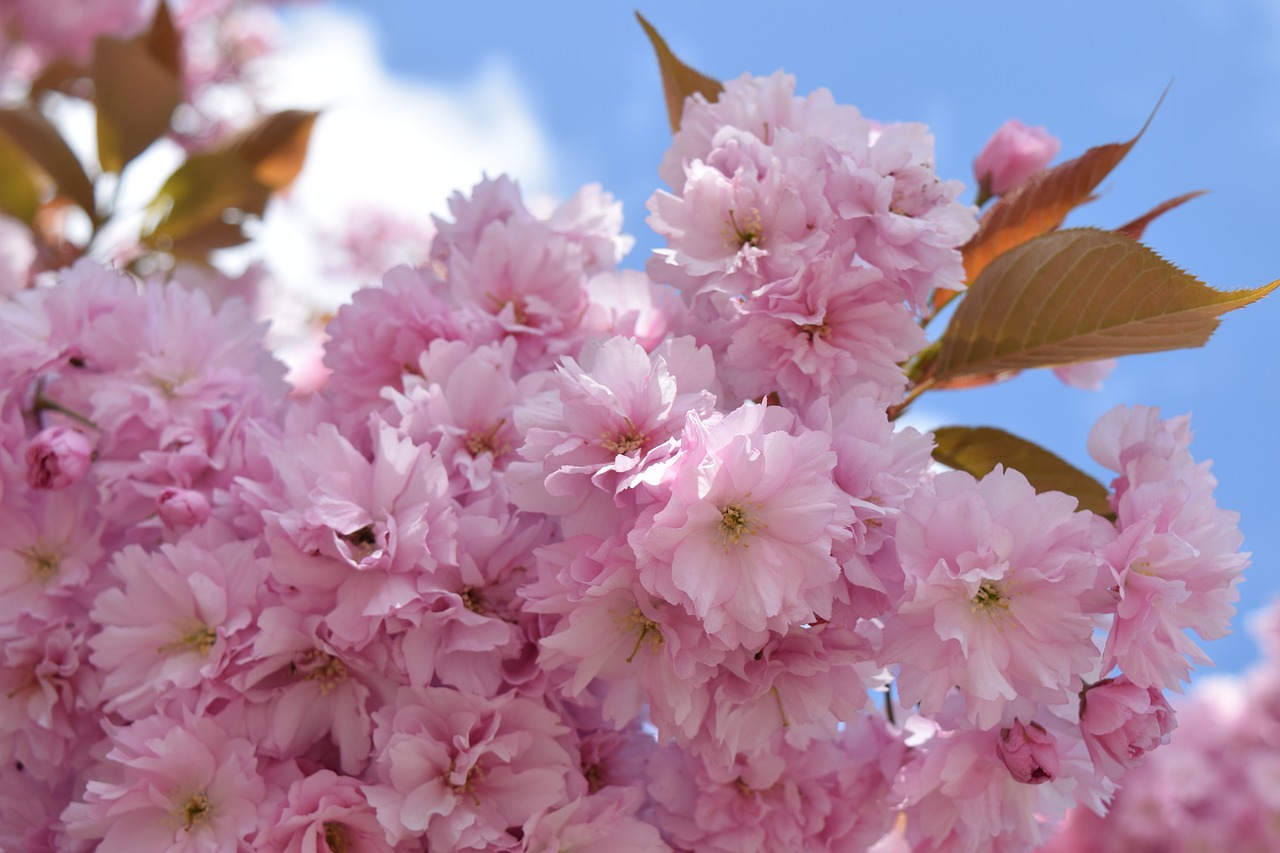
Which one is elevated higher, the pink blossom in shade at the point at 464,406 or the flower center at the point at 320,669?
the pink blossom in shade at the point at 464,406

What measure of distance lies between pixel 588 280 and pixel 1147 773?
14.3 ft

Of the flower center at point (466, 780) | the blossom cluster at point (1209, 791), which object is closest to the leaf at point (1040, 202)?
the flower center at point (466, 780)

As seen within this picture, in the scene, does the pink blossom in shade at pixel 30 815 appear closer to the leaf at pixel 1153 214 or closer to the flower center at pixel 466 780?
the flower center at pixel 466 780

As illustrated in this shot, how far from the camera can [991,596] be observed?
1.94 ft

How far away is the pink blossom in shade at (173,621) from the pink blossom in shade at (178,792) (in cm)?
2

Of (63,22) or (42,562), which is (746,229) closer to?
(42,562)

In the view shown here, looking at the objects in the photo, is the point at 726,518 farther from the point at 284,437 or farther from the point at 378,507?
the point at 284,437

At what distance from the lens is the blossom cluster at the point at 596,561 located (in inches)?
23.1

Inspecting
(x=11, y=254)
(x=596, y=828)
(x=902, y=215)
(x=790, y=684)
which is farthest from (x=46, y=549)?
(x=11, y=254)

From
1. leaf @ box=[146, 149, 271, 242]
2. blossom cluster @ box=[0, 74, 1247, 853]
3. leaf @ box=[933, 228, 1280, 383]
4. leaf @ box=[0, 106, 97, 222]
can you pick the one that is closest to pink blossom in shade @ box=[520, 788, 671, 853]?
blossom cluster @ box=[0, 74, 1247, 853]

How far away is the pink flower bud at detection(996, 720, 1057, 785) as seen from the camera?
0.63 metres

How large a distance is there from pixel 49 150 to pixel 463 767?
1.14 metres

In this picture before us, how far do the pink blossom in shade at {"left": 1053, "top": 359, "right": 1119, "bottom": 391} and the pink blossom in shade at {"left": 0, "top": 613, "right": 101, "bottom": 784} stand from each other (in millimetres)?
830

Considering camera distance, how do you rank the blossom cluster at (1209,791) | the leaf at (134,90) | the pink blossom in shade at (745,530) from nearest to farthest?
the pink blossom in shade at (745,530) < the leaf at (134,90) < the blossom cluster at (1209,791)
